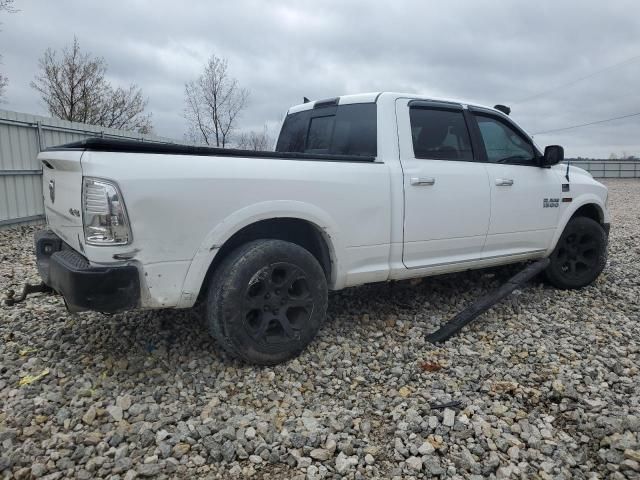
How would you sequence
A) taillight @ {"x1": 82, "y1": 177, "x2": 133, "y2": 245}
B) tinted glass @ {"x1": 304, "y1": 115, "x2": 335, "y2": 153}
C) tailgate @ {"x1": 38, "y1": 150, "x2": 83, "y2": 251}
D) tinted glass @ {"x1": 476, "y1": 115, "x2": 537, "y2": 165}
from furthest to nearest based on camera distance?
1. tinted glass @ {"x1": 476, "y1": 115, "x2": 537, "y2": 165}
2. tinted glass @ {"x1": 304, "y1": 115, "x2": 335, "y2": 153}
3. tailgate @ {"x1": 38, "y1": 150, "x2": 83, "y2": 251}
4. taillight @ {"x1": 82, "y1": 177, "x2": 133, "y2": 245}

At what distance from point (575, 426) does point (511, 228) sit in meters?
2.09

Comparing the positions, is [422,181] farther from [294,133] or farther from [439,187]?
[294,133]

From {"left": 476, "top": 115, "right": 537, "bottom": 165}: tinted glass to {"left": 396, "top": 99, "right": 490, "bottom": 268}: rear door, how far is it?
26 centimetres

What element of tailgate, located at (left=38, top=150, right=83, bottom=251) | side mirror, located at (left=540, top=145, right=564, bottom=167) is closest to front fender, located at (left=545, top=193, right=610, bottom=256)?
side mirror, located at (left=540, top=145, right=564, bottom=167)

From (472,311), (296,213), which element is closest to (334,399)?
(296,213)

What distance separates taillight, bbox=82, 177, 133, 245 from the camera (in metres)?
2.54

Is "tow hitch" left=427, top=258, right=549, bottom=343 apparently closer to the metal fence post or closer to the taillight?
the taillight

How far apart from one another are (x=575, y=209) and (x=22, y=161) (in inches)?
→ 366

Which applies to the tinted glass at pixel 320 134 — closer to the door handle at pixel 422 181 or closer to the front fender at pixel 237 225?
the door handle at pixel 422 181

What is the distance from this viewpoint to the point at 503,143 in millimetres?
4504

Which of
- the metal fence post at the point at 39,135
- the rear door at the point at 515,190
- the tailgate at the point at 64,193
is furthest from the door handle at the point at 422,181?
the metal fence post at the point at 39,135

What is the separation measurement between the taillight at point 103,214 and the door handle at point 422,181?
2.02 metres

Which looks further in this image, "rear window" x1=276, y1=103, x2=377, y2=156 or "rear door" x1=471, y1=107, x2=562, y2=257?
"rear door" x1=471, y1=107, x2=562, y2=257

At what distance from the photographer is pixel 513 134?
4613mm
